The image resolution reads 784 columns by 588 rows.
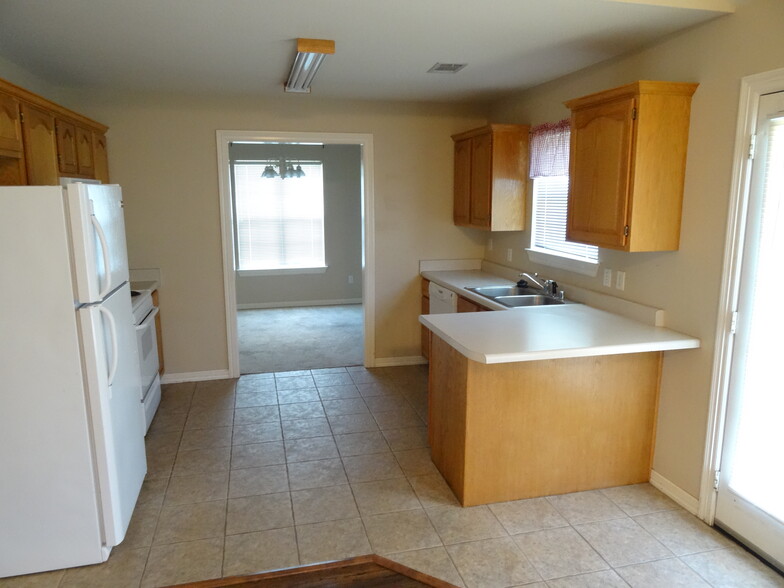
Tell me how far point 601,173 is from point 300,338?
164 inches

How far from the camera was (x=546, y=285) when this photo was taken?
3867 millimetres

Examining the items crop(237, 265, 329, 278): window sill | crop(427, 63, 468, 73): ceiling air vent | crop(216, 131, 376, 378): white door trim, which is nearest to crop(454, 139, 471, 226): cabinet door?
crop(216, 131, 376, 378): white door trim

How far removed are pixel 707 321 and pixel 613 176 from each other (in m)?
0.83

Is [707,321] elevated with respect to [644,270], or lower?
lower

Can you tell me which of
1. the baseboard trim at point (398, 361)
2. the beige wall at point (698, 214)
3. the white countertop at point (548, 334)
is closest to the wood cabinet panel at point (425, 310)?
the baseboard trim at point (398, 361)

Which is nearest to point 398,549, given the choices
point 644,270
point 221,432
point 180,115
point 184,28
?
point 221,432

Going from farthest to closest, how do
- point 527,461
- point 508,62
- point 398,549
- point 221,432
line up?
point 221,432, point 508,62, point 527,461, point 398,549

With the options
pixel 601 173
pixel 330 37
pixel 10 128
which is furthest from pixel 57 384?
pixel 601 173

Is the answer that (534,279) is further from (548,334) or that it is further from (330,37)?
(330,37)

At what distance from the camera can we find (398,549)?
247cm

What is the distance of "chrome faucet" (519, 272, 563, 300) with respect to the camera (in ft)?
12.5

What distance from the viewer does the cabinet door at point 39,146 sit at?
9.10 ft

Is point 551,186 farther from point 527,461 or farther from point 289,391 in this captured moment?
point 289,391

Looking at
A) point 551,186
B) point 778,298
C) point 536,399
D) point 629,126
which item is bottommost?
point 536,399
